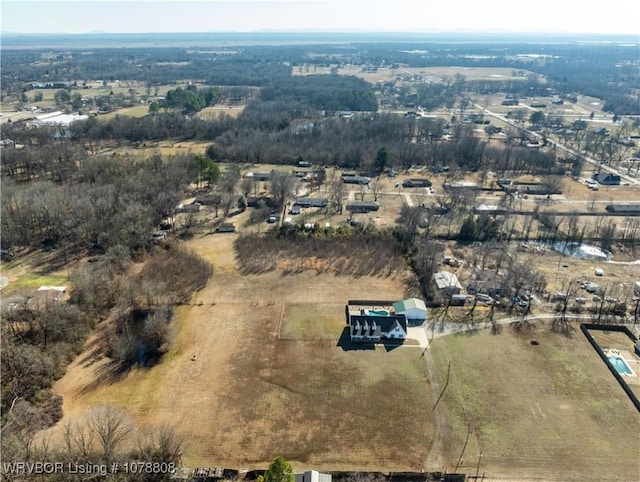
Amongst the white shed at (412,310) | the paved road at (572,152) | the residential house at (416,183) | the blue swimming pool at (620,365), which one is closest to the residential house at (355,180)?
the residential house at (416,183)

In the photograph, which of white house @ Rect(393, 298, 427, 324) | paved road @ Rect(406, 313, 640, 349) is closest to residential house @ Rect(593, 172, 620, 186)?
paved road @ Rect(406, 313, 640, 349)

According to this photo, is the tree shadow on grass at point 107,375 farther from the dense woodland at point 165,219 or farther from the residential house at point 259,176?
the residential house at point 259,176

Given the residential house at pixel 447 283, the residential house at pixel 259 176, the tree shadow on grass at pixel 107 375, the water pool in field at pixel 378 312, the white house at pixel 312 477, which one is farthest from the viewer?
the residential house at pixel 259 176

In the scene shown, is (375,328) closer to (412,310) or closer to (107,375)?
(412,310)

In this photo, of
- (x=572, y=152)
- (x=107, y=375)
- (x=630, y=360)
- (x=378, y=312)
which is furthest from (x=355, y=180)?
(x=572, y=152)

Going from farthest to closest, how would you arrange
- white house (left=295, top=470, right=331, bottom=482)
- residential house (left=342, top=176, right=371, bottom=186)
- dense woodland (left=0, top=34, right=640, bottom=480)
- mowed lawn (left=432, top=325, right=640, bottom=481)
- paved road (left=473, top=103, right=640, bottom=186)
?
1. paved road (left=473, top=103, right=640, bottom=186)
2. residential house (left=342, top=176, right=371, bottom=186)
3. dense woodland (left=0, top=34, right=640, bottom=480)
4. mowed lawn (left=432, top=325, right=640, bottom=481)
5. white house (left=295, top=470, right=331, bottom=482)

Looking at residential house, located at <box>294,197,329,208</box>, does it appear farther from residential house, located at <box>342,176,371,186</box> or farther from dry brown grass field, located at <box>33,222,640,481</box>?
dry brown grass field, located at <box>33,222,640,481</box>

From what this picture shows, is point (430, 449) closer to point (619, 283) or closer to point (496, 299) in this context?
point (496, 299)
